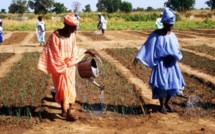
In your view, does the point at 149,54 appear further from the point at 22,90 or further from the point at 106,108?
the point at 22,90

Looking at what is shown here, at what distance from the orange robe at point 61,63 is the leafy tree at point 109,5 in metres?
83.8

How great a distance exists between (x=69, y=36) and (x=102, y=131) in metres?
1.58

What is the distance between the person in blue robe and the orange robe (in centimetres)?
118

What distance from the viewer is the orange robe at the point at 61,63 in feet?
19.6

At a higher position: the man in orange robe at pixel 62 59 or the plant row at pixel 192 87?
the man in orange robe at pixel 62 59

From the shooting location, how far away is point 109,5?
3669 inches

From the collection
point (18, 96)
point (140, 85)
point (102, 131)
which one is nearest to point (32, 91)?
point (18, 96)

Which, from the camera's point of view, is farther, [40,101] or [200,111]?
[40,101]

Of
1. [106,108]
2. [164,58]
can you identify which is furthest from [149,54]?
[106,108]

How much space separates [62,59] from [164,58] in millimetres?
1704

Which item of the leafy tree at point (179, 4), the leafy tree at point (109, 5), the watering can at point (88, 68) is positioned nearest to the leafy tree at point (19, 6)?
the leafy tree at point (109, 5)

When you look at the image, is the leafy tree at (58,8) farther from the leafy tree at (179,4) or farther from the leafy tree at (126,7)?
the leafy tree at (179,4)

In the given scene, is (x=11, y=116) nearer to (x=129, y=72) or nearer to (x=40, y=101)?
(x=40, y=101)

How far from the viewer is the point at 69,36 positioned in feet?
19.9
